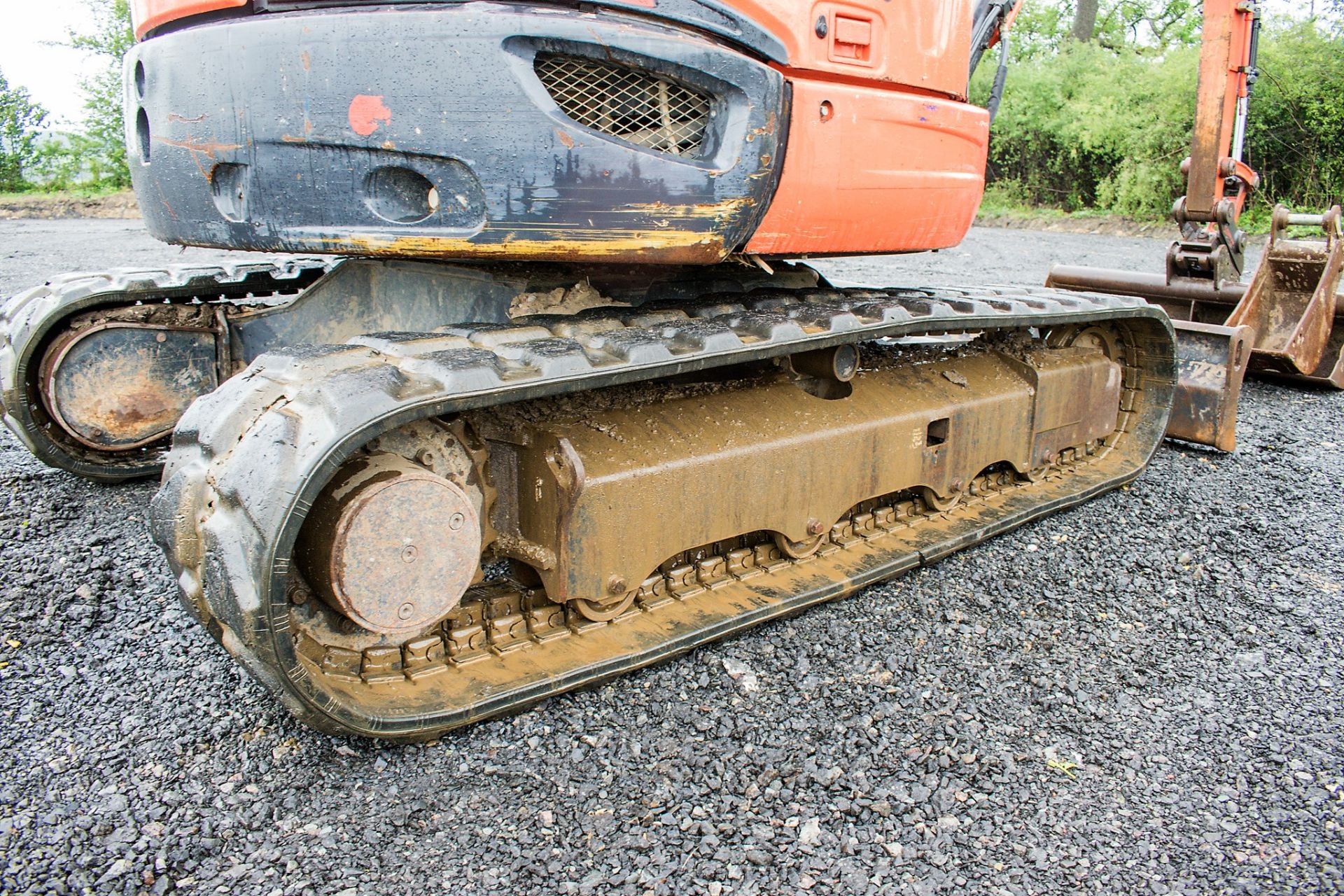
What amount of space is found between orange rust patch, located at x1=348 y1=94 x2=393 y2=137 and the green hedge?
14.1 metres

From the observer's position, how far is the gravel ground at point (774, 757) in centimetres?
194

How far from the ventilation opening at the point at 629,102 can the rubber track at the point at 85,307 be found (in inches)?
77.3

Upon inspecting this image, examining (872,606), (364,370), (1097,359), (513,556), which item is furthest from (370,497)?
(1097,359)

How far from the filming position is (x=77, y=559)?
3240mm

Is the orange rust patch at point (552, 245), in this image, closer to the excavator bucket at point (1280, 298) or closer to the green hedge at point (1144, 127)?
the excavator bucket at point (1280, 298)

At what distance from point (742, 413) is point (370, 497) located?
3.95 feet

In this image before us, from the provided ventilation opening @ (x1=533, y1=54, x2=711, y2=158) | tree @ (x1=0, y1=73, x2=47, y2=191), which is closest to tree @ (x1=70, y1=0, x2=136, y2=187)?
tree @ (x1=0, y1=73, x2=47, y2=191)

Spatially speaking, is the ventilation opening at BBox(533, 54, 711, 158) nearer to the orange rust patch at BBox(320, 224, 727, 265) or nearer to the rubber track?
the orange rust patch at BBox(320, 224, 727, 265)

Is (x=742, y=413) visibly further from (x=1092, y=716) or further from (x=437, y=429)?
(x=1092, y=716)

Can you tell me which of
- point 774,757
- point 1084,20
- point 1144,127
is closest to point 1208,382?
point 774,757

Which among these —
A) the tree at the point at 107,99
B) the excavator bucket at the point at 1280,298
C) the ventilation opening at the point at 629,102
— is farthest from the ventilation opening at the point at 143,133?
the tree at the point at 107,99

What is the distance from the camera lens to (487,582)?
2809mm

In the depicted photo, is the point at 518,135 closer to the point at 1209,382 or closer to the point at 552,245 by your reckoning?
the point at 552,245

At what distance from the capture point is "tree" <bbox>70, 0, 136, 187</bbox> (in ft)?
77.9
